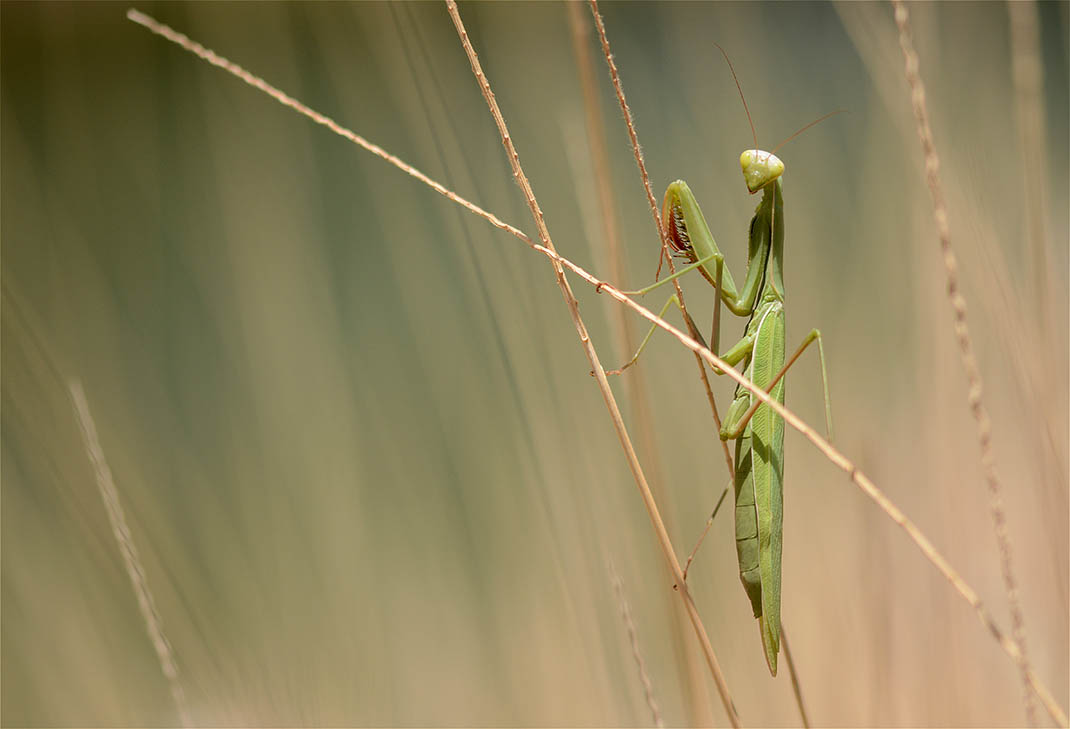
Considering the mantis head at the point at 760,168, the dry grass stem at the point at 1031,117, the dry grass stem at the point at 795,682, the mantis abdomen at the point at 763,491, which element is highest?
the mantis head at the point at 760,168

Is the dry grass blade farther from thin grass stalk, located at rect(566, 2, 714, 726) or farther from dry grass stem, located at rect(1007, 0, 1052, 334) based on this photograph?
dry grass stem, located at rect(1007, 0, 1052, 334)

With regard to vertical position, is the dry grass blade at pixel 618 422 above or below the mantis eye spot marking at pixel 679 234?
below

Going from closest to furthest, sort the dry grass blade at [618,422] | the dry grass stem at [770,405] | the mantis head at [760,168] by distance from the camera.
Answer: the dry grass stem at [770,405] → the dry grass blade at [618,422] → the mantis head at [760,168]

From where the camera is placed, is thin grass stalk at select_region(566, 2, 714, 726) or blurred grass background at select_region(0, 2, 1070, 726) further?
blurred grass background at select_region(0, 2, 1070, 726)

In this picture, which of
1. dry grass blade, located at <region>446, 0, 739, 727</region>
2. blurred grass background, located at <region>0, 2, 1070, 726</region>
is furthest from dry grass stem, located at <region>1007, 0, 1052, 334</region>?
dry grass blade, located at <region>446, 0, 739, 727</region>

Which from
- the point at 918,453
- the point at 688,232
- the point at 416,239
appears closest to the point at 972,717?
the point at 918,453

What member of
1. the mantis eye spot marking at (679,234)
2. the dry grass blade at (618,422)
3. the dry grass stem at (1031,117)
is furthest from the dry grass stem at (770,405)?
the dry grass stem at (1031,117)

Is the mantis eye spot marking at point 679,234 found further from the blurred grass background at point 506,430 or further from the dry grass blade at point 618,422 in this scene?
the dry grass blade at point 618,422

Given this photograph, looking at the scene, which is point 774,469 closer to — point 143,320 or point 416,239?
point 416,239
